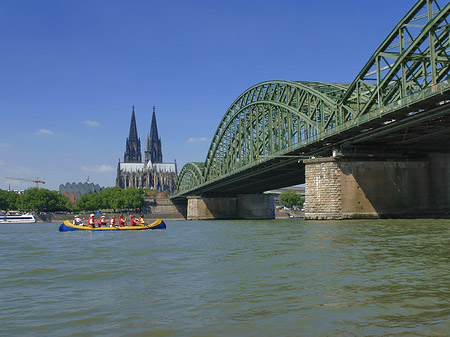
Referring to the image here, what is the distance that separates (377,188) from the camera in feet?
174

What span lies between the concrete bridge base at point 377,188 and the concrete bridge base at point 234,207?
5557cm

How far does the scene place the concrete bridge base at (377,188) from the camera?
2062 inches

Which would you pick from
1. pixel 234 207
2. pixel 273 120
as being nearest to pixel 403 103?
pixel 273 120

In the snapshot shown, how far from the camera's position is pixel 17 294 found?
43.2 feet

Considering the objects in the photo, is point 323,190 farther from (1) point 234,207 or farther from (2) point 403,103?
(1) point 234,207

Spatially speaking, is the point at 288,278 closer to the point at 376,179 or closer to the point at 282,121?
the point at 376,179

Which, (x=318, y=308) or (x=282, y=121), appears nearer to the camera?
(x=318, y=308)

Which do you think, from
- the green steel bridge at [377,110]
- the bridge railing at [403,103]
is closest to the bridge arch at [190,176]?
the green steel bridge at [377,110]

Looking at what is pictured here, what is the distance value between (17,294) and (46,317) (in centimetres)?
360

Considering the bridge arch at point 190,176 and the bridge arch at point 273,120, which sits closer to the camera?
the bridge arch at point 273,120

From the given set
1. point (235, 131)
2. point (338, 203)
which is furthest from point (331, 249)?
point (235, 131)

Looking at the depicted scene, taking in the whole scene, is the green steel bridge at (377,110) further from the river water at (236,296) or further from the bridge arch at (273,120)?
the river water at (236,296)

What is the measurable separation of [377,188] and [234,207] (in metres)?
64.6

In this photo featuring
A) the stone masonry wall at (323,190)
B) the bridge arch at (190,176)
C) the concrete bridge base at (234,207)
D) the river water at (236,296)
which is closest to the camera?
the river water at (236,296)
